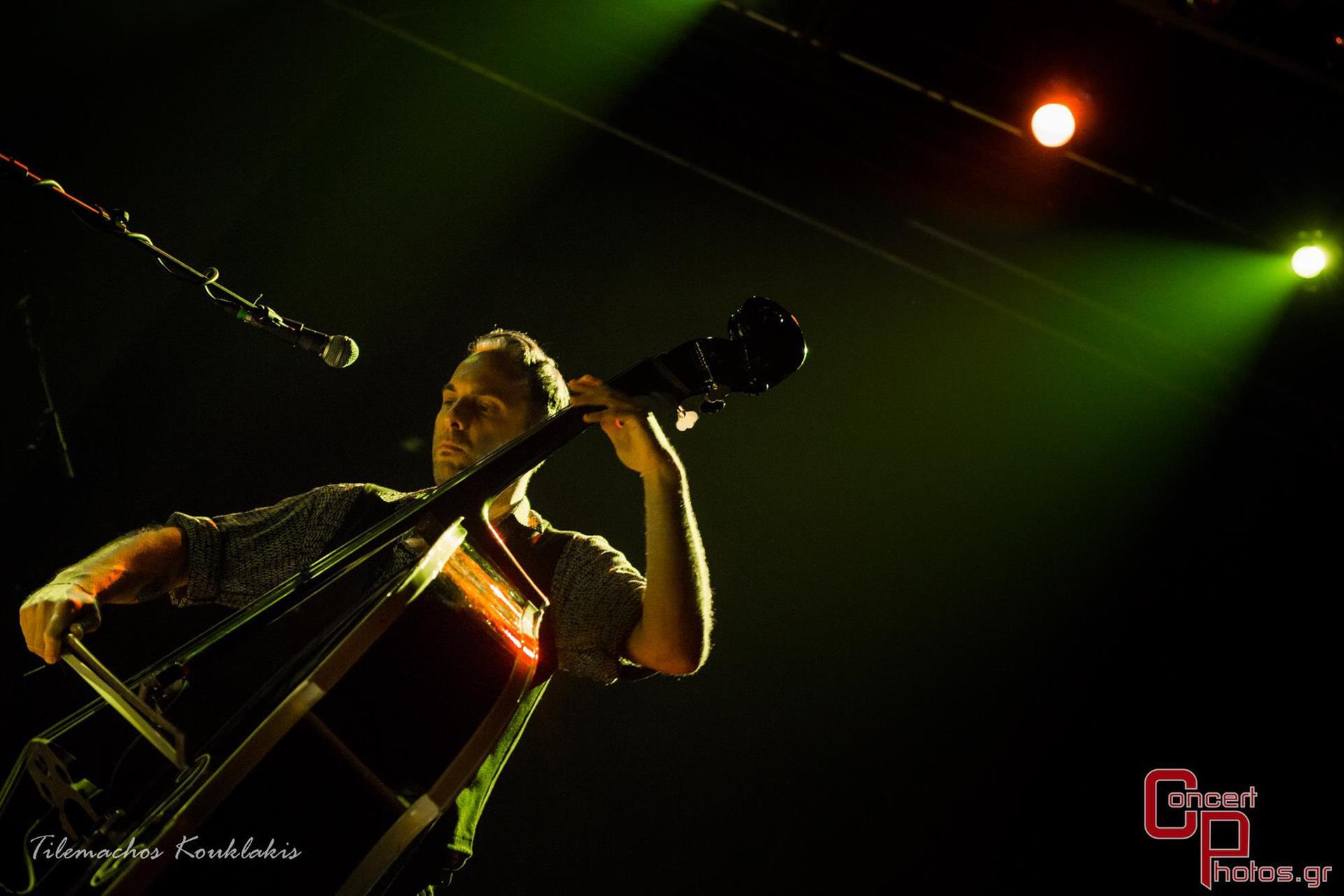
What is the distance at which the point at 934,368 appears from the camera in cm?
379

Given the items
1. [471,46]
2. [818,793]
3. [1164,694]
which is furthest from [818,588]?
[471,46]

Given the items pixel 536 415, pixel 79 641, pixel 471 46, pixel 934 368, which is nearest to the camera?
pixel 79 641

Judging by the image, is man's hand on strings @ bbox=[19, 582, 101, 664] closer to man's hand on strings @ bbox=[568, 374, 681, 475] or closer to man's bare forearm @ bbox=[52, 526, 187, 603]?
man's bare forearm @ bbox=[52, 526, 187, 603]

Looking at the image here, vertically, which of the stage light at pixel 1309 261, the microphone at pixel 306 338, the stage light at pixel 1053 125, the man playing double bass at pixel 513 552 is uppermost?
the stage light at pixel 1309 261

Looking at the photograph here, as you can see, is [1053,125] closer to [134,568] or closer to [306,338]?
[306,338]

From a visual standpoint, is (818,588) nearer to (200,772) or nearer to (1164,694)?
(1164,694)

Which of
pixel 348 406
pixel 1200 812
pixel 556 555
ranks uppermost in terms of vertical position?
pixel 1200 812

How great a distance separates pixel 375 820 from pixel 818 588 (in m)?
2.49

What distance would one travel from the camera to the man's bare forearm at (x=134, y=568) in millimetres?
1540

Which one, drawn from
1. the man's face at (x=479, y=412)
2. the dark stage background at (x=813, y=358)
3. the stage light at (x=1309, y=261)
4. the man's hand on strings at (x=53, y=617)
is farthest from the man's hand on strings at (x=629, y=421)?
the stage light at (x=1309, y=261)

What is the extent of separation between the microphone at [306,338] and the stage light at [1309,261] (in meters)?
3.41

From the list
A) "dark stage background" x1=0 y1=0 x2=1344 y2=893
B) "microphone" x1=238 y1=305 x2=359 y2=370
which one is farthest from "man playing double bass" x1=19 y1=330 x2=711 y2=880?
"dark stage background" x1=0 y1=0 x2=1344 y2=893

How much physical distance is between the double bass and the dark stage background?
1.62 m

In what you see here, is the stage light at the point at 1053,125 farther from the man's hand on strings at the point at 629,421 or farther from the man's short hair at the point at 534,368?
the man's hand on strings at the point at 629,421
